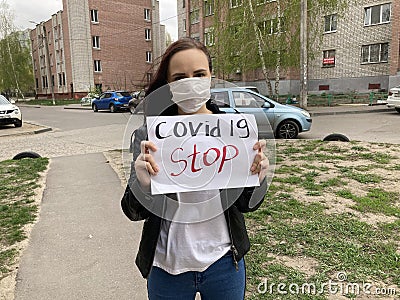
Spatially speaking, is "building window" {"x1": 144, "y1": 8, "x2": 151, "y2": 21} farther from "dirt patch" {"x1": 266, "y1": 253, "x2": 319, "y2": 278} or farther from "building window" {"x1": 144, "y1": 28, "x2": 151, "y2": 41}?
"dirt patch" {"x1": 266, "y1": 253, "x2": 319, "y2": 278}

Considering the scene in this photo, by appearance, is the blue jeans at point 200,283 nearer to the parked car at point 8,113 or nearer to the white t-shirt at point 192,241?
the white t-shirt at point 192,241

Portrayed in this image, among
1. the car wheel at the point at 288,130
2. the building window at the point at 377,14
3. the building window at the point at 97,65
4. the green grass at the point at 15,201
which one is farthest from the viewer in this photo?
the building window at the point at 97,65

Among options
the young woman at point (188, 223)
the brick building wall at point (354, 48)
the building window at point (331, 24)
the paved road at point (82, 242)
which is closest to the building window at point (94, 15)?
the building window at point (331, 24)

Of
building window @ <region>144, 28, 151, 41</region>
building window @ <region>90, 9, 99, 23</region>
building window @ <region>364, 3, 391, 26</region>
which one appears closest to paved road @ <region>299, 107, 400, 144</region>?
building window @ <region>364, 3, 391, 26</region>

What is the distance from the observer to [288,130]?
1034cm

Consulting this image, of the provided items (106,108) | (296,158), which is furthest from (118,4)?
(296,158)

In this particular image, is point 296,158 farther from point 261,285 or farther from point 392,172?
point 261,285

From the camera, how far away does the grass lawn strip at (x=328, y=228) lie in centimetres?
275

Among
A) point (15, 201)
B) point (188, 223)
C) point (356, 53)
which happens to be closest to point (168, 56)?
point (188, 223)

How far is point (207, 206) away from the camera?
141 centimetres

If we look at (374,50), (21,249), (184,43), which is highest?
(374,50)

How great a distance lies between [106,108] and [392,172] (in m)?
22.3

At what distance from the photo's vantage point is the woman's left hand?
4.57 feet

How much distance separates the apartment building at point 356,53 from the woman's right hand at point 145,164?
24.6m
